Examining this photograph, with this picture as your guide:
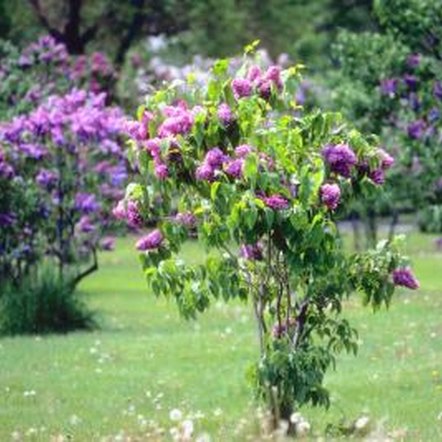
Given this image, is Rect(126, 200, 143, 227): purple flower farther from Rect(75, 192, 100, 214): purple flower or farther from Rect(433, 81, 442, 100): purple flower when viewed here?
Rect(433, 81, 442, 100): purple flower

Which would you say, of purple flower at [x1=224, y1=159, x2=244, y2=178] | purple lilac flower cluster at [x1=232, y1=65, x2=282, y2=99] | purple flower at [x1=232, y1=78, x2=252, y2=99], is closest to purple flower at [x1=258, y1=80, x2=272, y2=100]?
purple lilac flower cluster at [x1=232, y1=65, x2=282, y2=99]

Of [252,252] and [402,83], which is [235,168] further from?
[402,83]

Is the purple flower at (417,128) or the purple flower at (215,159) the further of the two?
the purple flower at (417,128)

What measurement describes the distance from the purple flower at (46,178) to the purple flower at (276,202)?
34.8ft

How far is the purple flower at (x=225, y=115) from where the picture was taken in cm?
861

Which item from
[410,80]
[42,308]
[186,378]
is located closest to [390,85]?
→ [410,80]

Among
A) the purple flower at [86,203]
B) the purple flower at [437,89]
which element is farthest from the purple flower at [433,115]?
the purple flower at [86,203]

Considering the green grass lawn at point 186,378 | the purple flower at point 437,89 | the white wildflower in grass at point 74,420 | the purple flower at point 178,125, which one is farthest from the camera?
the purple flower at point 437,89

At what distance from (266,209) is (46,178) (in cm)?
1083

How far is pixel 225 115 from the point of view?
861 centimetres

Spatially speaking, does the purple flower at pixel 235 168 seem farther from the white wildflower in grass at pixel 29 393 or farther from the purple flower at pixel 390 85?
the purple flower at pixel 390 85

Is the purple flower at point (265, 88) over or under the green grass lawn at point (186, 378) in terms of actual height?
over

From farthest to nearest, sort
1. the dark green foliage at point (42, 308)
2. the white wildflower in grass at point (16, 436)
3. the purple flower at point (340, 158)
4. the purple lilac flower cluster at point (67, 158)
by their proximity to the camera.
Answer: the purple lilac flower cluster at point (67, 158), the dark green foliage at point (42, 308), the white wildflower in grass at point (16, 436), the purple flower at point (340, 158)

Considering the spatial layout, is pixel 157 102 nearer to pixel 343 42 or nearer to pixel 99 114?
pixel 99 114
